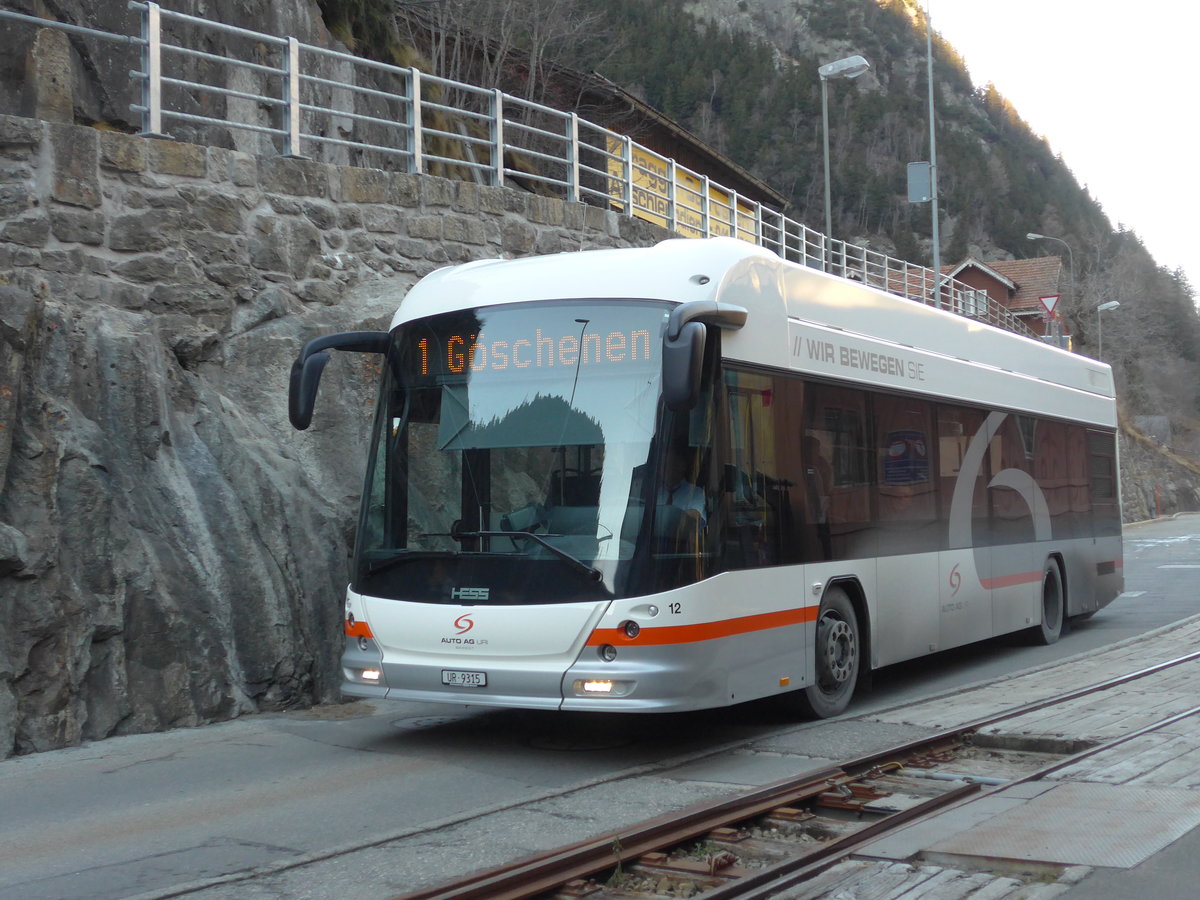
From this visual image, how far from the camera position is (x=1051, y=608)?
1419 centimetres

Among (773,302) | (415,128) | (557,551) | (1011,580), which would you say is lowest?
(1011,580)

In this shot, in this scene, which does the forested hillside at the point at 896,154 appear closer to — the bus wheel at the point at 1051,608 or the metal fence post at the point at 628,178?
the metal fence post at the point at 628,178

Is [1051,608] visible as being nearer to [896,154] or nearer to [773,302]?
[773,302]

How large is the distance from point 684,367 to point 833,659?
3.13 m

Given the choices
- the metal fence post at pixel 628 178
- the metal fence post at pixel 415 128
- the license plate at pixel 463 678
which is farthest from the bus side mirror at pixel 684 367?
the metal fence post at pixel 628 178

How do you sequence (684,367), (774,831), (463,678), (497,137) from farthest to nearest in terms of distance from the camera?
(497,137)
(463,678)
(684,367)
(774,831)

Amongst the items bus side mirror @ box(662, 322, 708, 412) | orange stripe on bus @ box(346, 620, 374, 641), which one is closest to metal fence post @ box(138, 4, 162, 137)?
orange stripe on bus @ box(346, 620, 374, 641)

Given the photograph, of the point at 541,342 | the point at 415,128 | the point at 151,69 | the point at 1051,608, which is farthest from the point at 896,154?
the point at 541,342

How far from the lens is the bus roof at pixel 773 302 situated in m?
8.11

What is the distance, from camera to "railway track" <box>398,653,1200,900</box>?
5066 mm

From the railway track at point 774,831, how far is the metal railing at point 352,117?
8058 mm

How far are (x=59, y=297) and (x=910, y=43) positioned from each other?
159 m

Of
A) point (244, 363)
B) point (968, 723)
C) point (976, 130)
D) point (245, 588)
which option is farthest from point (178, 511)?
point (976, 130)

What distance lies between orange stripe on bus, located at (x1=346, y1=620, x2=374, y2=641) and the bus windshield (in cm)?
21
